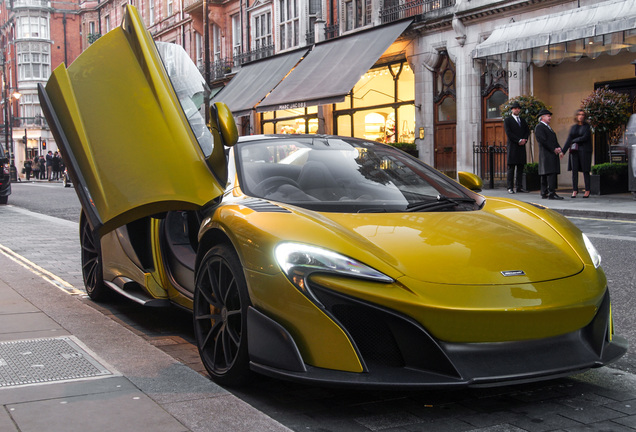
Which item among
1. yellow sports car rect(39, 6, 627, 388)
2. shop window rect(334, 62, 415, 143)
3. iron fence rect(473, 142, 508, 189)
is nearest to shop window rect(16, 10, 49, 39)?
shop window rect(334, 62, 415, 143)

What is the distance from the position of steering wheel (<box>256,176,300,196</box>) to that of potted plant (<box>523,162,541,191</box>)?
1492 cm

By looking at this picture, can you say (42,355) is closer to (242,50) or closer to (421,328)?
(421,328)

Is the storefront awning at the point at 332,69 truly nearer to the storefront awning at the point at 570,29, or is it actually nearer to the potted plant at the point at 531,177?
the storefront awning at the point at 570,29

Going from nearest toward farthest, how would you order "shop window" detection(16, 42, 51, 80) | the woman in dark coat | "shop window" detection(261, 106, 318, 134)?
the woman in dark coat → "shop window" detection(261, 106, 318, 134) → "shop window" detection(16, 42, 51, 80)

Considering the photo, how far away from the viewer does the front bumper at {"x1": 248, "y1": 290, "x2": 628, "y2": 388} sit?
9.95ft

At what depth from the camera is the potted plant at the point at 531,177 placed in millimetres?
18312

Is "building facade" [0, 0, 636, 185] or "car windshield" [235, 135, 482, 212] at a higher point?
"building facade" [0, 0, 636, 185]

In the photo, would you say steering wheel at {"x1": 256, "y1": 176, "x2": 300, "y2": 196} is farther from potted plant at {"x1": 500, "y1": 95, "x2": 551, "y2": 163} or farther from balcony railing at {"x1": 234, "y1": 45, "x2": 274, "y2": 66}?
balcony railing at {"x1": 234, "y1": 45, "x2": 274, "y2": 66}

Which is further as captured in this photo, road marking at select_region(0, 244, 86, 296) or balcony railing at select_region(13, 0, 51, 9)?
balcony railing at select_region(13, 0, 51, 9)

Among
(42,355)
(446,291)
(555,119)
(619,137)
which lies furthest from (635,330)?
(555,119)

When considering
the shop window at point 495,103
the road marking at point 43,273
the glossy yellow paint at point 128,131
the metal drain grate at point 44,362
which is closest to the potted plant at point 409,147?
the shop window at point 495,103

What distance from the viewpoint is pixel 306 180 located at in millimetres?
4309

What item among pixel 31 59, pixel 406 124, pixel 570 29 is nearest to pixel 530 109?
pixel 570 29

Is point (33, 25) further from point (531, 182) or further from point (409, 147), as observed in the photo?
point (531, 182)
